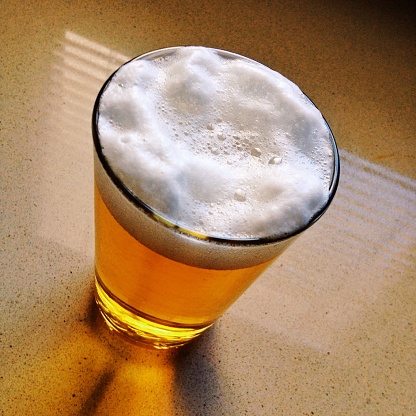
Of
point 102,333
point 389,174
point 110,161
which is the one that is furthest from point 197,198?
point 389,174

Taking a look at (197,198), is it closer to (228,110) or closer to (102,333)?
(228,110)

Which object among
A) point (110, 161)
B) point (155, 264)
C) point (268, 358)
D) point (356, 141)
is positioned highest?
point (110, 161)

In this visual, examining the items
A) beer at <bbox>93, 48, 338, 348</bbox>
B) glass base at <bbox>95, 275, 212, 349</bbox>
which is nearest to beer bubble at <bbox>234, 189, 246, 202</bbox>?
beer at <bbox>93, 48, 338, 348</bbox>

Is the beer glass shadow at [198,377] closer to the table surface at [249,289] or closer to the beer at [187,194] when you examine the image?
the table surface at [249,289]

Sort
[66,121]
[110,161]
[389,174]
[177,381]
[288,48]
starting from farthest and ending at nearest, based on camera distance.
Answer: [288,48] < [389,174] < [66,121] < [177,381] < [110,161]

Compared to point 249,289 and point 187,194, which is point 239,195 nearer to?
point 187,194

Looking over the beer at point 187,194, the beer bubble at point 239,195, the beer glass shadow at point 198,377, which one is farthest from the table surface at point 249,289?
the beer bubble at point 239,195

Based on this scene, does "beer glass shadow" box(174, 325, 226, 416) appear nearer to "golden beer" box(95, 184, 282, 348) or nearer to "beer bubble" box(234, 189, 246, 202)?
"golden beer" box(95, 184, 282, 348)
